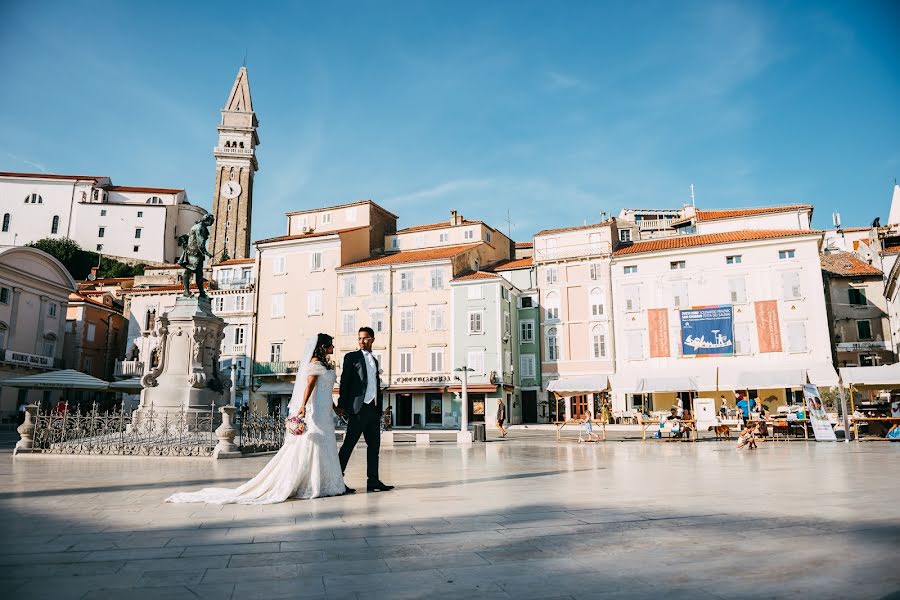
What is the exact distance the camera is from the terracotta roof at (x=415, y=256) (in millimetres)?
45856

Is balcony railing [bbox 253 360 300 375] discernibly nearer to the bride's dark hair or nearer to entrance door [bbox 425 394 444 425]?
entrance door [bbox 425 394 444 425]

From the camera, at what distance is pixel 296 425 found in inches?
291

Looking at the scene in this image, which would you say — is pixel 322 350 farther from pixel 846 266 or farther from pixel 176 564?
pixel 846 266

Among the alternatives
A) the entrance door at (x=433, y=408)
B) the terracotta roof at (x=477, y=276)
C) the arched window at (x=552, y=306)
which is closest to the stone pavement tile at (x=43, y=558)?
the terracotta roof at (x=477, y=276)

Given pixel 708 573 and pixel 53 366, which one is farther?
pixel 53 366

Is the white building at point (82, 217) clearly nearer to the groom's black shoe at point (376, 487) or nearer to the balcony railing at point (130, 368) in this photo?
the balcony railing at point (130, 368)

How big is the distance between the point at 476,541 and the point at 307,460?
331 centimetres

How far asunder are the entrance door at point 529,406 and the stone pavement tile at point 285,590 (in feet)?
138

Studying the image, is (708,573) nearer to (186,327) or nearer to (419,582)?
(419,582)

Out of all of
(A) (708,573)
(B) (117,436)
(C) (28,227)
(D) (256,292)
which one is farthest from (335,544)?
(C) (28,227)

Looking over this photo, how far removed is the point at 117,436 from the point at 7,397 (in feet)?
105

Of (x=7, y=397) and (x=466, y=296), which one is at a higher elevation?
(x=466, y=296)

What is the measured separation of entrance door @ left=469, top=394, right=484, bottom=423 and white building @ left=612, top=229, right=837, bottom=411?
8.99 meters

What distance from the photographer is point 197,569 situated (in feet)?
13.3
